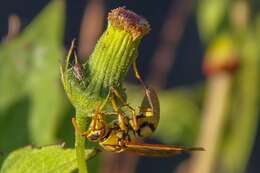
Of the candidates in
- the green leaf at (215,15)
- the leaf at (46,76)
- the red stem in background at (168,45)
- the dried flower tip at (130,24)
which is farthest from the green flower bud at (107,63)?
the red stem in background at (168,45)

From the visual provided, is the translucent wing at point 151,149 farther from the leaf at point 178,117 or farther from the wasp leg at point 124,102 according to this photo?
the leaf at point 178,117

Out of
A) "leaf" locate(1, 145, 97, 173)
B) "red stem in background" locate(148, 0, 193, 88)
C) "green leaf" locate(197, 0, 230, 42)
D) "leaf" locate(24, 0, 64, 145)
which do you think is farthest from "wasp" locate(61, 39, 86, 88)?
"red stem in background" locate(148, 0, 193, 88)

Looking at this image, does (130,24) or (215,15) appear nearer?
(130,24)

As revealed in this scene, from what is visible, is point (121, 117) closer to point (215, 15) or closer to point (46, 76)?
point (46, 76)

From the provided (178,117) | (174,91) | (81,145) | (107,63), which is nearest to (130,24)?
(107,63)

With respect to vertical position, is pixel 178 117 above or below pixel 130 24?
below

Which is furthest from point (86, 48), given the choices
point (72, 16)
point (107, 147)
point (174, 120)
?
point (72, 16)

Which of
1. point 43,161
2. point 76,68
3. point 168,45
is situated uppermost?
point 168,45

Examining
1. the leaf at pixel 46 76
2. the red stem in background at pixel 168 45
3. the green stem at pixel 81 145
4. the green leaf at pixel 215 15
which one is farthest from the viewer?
the red stem in background at pixel 168 45
